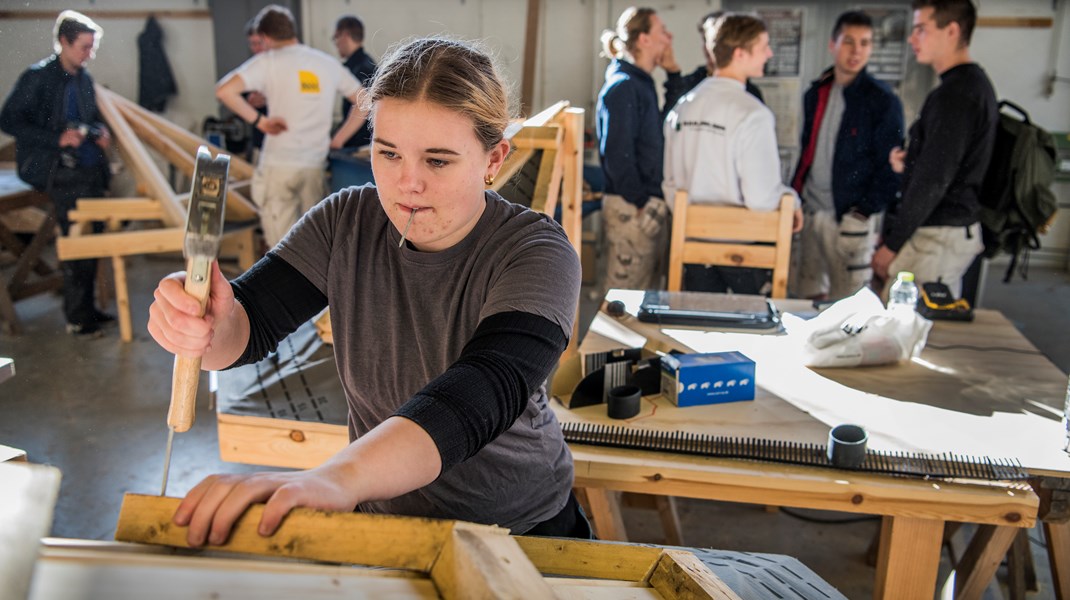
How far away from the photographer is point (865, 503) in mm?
1608

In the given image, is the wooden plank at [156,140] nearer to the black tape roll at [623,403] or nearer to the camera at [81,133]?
the camera at [81,133]

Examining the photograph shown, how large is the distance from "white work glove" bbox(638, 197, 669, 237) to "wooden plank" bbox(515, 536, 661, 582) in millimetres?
3108

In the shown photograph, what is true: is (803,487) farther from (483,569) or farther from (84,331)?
(84,331)

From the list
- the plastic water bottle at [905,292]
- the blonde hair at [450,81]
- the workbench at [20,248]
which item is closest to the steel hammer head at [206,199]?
the blonde hair at [450,81]

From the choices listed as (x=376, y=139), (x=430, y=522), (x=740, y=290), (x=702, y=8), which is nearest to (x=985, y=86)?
(x=740, y=290)

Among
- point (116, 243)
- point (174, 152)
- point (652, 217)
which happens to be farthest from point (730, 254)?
point (174, 152)

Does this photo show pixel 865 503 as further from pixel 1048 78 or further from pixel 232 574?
pixel 1048 78

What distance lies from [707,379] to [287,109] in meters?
3.52

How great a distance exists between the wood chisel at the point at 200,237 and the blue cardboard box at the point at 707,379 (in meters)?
1.15

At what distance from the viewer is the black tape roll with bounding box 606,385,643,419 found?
1.81 m

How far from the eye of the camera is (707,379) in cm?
190

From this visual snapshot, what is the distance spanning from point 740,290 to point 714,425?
1667 millimetres

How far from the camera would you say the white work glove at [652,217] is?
4.05 meters

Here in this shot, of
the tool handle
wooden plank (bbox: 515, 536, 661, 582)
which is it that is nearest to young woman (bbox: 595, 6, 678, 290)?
wooden plank (bbox: 515, 536, 661, 582)
